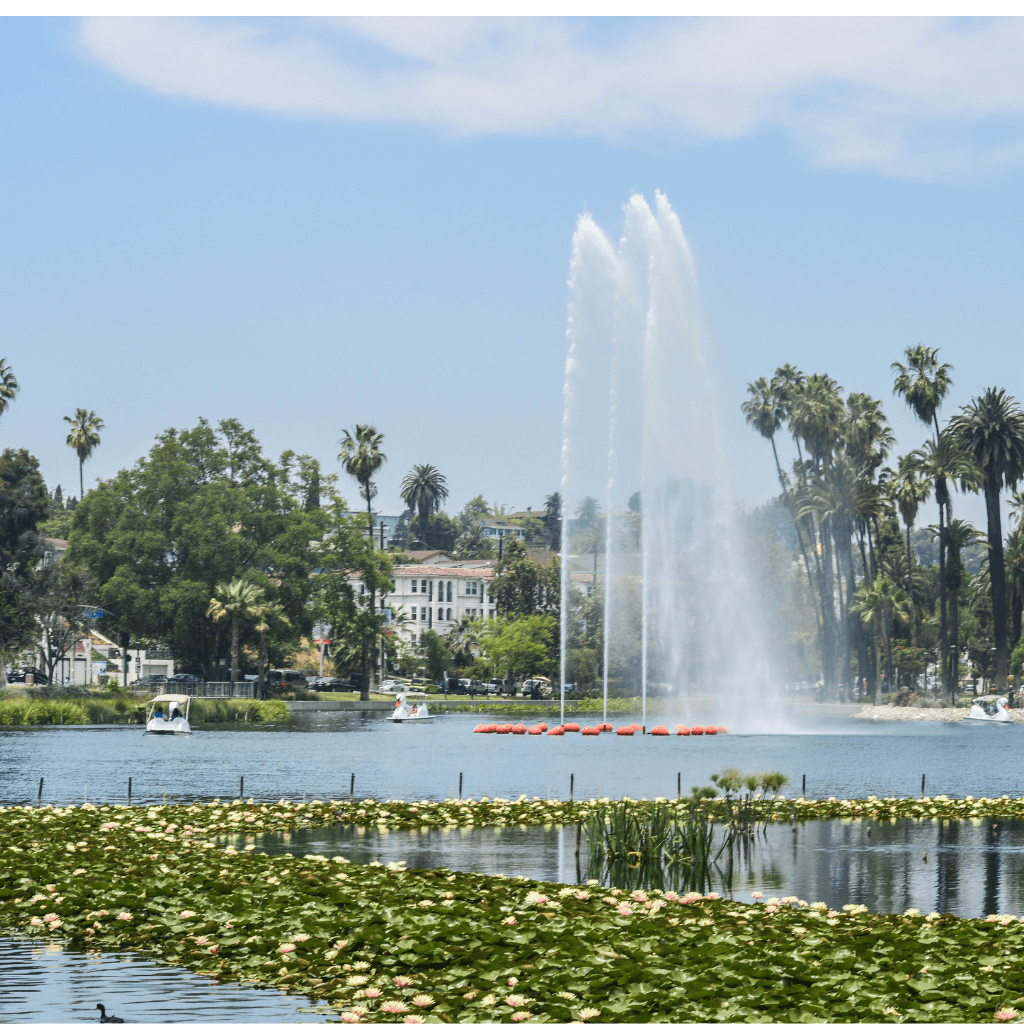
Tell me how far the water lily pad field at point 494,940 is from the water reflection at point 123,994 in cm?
46

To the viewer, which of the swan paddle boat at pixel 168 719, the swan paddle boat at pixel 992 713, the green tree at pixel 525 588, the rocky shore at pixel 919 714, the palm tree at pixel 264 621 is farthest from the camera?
the green tree at pixel 525 588

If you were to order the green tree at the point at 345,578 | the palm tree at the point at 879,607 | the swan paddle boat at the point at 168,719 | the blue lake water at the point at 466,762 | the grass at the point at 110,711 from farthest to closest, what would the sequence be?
the palm tree at the point at 879,607
the green tree at the point at 345,578
the grass at the point at 110,711
the swan paddle boat at the point at 168,719
the blue lake water at the point at 466,762

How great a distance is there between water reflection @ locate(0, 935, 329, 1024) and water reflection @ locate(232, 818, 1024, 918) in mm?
9011

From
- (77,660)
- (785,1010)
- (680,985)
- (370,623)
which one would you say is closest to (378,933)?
(680,985)

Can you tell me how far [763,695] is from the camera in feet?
243

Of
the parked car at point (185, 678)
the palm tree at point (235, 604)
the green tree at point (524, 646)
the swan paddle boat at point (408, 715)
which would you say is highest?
the palm tree at point (235, 604)

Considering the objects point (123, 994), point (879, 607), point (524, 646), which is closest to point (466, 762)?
point (123, 994)

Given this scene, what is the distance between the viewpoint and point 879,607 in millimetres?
136750

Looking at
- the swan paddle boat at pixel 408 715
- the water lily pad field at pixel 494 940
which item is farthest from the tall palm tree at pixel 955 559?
the water lily pad field at pixel 494 940

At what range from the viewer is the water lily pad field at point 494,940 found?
13.3 m

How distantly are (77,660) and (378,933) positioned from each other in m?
120

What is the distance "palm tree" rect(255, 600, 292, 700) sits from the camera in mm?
110812

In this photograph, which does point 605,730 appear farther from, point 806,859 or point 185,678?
point 185,678

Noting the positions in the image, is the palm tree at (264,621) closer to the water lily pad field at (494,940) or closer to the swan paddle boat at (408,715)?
the swan paddle boat at (408,715)
